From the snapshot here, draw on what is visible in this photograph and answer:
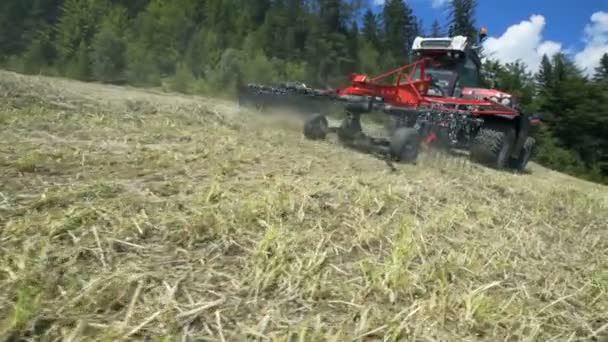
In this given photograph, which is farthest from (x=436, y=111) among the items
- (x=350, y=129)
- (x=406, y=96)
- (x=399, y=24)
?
(x=399, y=24)

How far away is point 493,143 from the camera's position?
290 inches

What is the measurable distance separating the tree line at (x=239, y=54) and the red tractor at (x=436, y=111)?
14.2 metres

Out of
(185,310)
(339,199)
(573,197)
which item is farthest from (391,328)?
(573,197)

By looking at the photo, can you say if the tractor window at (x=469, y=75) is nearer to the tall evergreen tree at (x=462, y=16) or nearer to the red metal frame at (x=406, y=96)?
the red metal frame at (x=406, y=96)

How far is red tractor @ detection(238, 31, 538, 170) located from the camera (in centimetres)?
643

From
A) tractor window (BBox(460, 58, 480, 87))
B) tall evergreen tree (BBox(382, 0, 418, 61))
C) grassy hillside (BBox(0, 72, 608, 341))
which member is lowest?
grassy hillside (BBox(0, 72, 608, 341))

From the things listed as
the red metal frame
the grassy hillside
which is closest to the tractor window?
the red metal frame

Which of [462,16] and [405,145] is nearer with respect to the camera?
[405,145]

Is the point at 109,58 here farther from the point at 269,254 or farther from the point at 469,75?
the point at 269,254

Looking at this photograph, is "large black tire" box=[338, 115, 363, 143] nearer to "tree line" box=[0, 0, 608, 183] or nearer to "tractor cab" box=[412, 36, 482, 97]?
"tractor cab" box=[412, 36, 482, 97]

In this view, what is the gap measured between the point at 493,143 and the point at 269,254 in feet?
20.6

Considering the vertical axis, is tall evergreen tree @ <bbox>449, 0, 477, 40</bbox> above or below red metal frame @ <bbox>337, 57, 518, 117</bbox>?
above

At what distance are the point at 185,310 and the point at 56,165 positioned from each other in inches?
89.2

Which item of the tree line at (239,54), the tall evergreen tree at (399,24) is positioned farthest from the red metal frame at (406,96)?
the tall evergreen tree at (399,24)
